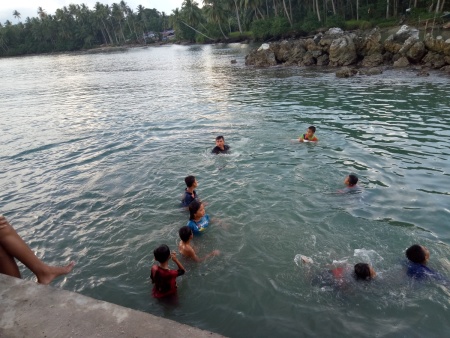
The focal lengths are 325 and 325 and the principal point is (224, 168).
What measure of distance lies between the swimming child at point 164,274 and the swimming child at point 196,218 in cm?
200

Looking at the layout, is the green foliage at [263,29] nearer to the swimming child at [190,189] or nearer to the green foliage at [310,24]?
the green foliage at [310,24]

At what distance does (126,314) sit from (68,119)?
68.9ft

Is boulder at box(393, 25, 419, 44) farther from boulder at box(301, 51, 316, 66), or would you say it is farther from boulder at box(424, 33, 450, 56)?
boulder at box(301, 51, 316, 66)

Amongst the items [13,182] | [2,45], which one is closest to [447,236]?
[13,182]

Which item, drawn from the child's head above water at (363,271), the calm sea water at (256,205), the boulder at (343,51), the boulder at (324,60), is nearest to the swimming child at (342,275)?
the child's head above water at (363,271)

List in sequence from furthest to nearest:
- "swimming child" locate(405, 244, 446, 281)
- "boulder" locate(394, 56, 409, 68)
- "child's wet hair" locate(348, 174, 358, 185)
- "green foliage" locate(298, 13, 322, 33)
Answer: "green foliage" locate(298, 13, 322, 33) → "boulder" locate(394, 56, 409, 68) → "child's wet hair" locate(348, 174, 358, 185) → "swimming child" locate(405, 244, 446, 281)

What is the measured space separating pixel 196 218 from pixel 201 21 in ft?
379

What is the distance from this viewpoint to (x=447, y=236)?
25.1 feet

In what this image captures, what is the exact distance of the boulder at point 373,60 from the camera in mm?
31547

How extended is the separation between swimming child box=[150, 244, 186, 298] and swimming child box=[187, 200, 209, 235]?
2.00 metres

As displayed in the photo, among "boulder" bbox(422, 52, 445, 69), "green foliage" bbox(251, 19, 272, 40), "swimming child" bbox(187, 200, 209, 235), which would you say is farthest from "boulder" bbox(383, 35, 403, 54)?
"green foliage" bbox(251, 19, 272, 40)

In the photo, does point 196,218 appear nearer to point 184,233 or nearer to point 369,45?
point 184,233

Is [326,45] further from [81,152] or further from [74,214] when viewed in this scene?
[74,214]

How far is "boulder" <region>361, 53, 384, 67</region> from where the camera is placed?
31547mm
